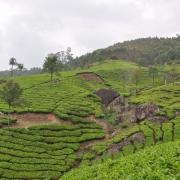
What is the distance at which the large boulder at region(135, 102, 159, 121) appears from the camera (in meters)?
43.5

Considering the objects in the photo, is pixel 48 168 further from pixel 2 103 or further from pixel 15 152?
pixel 2 103

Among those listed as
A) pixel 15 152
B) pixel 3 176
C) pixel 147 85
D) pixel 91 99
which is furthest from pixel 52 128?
pixel 147 85

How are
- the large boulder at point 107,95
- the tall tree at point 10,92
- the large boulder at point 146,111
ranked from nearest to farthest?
the tall tree at point 10,92
the large boulder at point 146,111
the large boulder at point 107,95

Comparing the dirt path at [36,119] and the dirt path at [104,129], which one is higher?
the dirt path at [36,119]

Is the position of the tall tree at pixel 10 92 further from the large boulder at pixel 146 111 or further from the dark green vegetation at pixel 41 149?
the large boulder at pixel 146 111

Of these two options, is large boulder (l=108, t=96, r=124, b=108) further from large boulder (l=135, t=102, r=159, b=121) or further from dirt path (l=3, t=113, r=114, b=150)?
large boulder (l=135, t=102, r=159, b=121)

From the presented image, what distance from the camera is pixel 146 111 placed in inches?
1735

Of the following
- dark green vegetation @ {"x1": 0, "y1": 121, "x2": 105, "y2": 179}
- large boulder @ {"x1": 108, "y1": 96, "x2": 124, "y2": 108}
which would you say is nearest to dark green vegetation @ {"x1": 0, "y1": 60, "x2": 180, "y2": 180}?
dark green vegetation @ {"x1": 0, "y1": 121, "x2": 105, "y2": 179}

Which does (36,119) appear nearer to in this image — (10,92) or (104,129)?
(10,92)

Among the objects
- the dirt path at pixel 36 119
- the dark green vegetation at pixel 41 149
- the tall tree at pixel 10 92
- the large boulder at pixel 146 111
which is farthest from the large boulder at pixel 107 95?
the tall tree at pixel 10 92

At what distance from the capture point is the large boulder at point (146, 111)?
1713 inches

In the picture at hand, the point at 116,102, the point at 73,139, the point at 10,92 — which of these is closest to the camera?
the point at 10,92

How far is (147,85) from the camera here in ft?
266

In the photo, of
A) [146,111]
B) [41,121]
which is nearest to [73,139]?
[41,121]
